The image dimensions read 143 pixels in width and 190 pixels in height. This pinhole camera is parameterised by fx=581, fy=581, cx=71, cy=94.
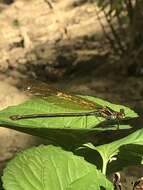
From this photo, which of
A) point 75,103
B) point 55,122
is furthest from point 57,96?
point 55,122

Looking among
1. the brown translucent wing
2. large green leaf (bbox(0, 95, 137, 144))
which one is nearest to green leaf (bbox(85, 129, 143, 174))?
large green leaf (bbox(0, 95, 137, 144))

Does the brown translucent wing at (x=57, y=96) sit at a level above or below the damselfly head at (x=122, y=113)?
above

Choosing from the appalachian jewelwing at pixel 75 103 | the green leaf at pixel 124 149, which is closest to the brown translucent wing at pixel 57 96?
the appalachian jewelwing at pixel 75 103

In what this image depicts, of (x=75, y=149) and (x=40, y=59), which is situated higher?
(x=75, y=149)

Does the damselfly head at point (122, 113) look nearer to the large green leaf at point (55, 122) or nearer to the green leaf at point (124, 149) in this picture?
the large green leaf at point (55, 122)

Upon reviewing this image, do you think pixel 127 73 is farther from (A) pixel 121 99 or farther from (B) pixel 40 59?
(B) pixel 40 59

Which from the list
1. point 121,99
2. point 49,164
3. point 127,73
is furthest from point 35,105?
point 127,73
